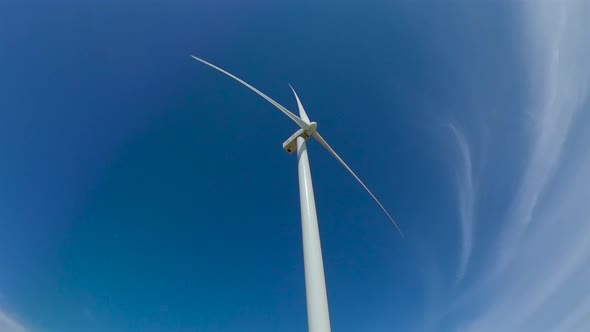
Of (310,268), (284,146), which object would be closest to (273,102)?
(284,146)

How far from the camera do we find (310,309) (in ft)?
25.6

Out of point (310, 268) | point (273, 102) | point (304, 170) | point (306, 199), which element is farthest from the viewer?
point (273, 102)

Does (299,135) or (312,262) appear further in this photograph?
(299,135)

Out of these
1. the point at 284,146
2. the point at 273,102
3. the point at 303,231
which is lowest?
the point at 303,231

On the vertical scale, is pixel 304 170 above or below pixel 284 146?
below

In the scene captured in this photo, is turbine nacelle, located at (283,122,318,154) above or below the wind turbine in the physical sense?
above

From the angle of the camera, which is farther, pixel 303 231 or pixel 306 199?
pixel 306 199

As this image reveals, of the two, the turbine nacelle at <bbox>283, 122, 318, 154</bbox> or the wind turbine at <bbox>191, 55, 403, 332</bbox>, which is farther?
the turbine nacelle at <bbox>283, 122, 318, 154</bbox>

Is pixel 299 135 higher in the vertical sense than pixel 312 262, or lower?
higher

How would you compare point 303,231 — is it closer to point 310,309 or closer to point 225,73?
point 310,309

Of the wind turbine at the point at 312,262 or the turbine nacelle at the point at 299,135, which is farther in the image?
the turbine nacelle at the point at 299,135

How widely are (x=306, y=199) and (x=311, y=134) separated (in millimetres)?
7077

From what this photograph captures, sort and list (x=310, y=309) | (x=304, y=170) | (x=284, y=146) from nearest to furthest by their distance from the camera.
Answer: (x=310, y=309) < (x=304, y=170) < (x=284, y=146)

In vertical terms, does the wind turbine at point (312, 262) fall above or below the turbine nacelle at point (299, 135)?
below
